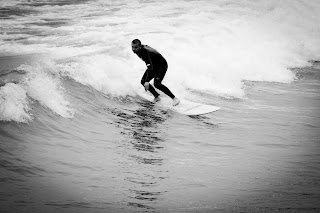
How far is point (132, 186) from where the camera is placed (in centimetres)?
499

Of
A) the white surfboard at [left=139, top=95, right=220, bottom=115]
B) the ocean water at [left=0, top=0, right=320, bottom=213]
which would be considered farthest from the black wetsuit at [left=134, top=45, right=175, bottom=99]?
the ocean water at [left=0, top=0, right=320, bottom=213]

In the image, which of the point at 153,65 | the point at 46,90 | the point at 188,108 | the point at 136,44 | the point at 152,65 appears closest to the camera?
the point at 46,90

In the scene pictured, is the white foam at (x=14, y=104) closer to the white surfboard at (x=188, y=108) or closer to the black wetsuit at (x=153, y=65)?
the black wetsuit at (x=153, y=65)

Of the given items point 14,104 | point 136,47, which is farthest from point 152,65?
point 14,104

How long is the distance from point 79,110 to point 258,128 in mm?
3685

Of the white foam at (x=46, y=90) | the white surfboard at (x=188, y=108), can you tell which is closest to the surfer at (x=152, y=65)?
the white surfboard at (x=188, y=108)

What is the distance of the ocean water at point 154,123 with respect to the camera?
474 centimetres

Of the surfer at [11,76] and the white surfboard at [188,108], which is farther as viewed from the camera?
the white surfboard at [188,108]

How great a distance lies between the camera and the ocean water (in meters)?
4.74

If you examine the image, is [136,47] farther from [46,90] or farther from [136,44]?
[46,90]

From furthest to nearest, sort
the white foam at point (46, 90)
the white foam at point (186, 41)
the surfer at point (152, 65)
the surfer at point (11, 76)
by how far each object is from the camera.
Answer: the white foam at point (186, 41), the surfer at point (152, 65), the surfer at point (11, 76), the white foam at point (46, 90)

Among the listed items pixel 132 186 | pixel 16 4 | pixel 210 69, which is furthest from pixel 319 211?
pixel 16 4

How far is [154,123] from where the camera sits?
27.7ft

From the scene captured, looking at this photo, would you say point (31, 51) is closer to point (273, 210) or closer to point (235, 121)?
point (235, 121)
